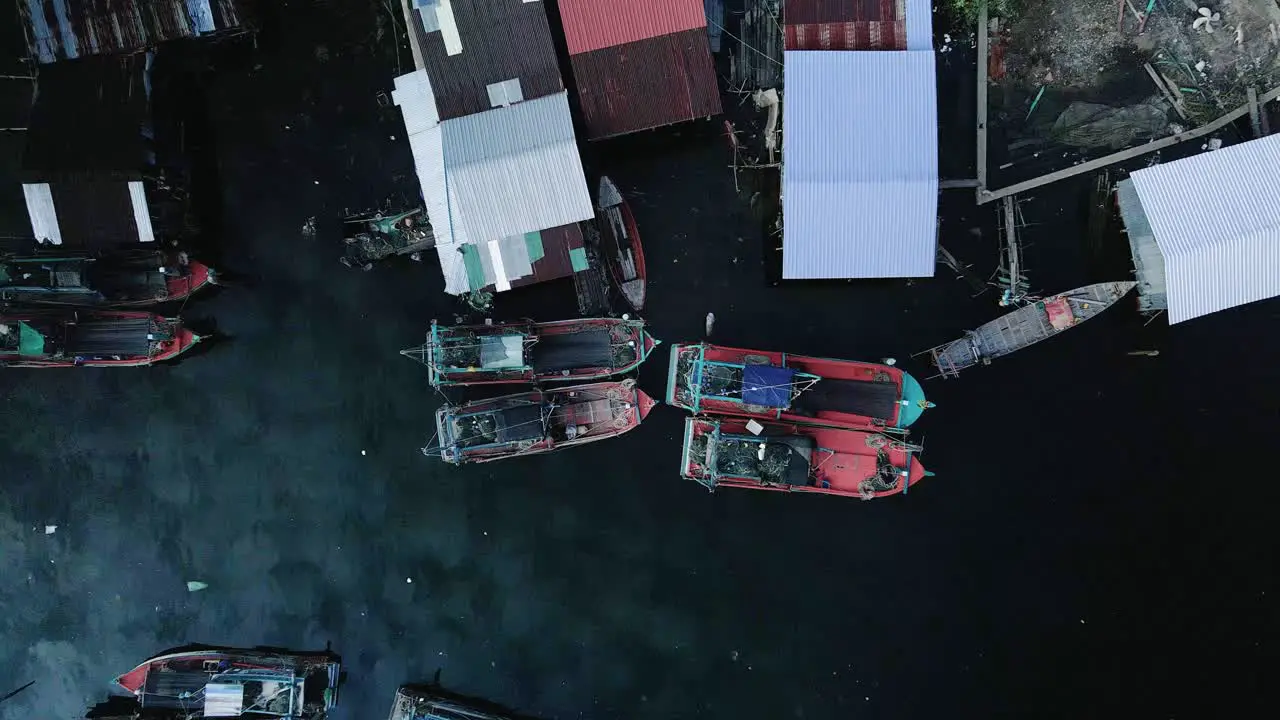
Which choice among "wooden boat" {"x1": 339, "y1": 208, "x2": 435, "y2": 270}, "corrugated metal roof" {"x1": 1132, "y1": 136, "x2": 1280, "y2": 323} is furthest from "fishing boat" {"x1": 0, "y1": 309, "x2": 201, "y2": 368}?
"corrugated metal roof" {"x1": 1132, "y1": 136, "x2": 1280, "y2": 323}

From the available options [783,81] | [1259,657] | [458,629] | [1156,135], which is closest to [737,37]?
[783,81]

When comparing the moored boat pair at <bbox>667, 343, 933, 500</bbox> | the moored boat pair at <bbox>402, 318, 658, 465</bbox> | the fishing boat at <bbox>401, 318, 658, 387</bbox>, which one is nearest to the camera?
the moored boat pair at <bbox>667, 343, 933, 500</bbox>

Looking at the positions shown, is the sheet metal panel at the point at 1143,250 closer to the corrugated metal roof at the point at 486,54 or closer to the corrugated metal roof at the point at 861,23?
the corrugated metal roof at the point at 861,23

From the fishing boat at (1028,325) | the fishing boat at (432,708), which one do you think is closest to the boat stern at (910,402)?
the fishing boat at (1028,325)

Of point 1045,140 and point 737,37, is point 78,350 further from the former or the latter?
point 1045,140

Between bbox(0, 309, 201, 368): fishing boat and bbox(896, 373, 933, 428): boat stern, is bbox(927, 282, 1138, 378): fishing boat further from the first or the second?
bbox(0, 309, 201, 368): fishing boat

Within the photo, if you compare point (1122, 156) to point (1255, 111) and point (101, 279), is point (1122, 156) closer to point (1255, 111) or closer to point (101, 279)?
point (1255, 111)
